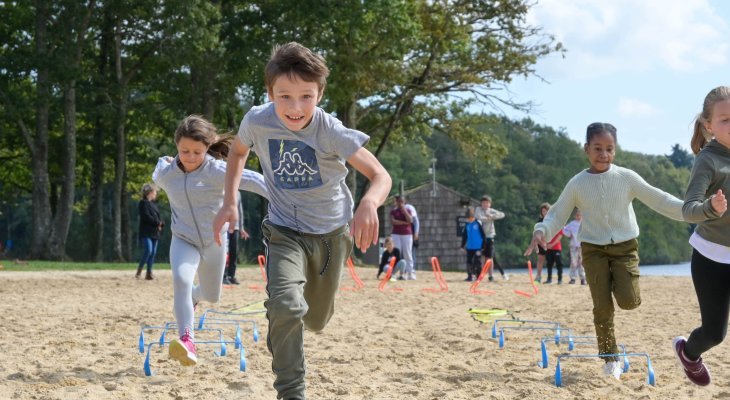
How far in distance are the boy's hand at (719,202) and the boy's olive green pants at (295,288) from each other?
2051 millimetres

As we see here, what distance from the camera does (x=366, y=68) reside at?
32.7m

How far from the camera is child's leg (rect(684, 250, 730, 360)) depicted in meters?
5.76

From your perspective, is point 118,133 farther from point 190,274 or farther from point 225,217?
point 225,217

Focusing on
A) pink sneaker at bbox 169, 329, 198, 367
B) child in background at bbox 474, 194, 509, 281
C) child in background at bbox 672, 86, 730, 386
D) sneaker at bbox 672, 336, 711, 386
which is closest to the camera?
child in background at bbox 672, 86, 730, 386

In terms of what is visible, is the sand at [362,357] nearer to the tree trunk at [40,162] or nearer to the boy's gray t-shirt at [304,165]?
the boy's gray t-shirt at [304,165]

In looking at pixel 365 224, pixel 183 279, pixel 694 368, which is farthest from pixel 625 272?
pixel 365 224

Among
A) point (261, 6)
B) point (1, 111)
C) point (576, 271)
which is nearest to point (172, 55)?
point (261, 6)

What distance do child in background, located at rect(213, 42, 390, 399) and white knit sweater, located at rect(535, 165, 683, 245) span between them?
2379 millimetres

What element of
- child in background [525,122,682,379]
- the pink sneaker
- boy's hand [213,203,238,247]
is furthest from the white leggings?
child in background [525,122,682,379]

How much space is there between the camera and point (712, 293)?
229 inches

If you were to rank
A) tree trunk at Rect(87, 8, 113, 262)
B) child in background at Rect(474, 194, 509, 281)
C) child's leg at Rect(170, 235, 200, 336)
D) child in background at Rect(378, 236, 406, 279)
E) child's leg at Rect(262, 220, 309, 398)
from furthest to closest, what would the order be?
tree trunk at Rect(87, 8, 113, 262)
child in background at Rect(378, 236, 406, 279)
child in background at Rect(474, 194, 509, 281)
child's leg at Rect(170, 235, 200, 336)
child's leg at Rect(262, 220, 309, 398)

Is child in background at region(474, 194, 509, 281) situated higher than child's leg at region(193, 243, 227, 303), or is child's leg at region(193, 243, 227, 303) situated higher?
child in background at region(474, 194, 509, 281)

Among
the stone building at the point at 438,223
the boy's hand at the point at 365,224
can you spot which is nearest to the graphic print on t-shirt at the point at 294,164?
the boy's hand at the point at 365,224

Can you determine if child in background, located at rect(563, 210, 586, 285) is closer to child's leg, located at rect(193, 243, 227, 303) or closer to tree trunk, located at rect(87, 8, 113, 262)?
child's leg, located at rect(193, 243, 227, 303)
